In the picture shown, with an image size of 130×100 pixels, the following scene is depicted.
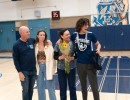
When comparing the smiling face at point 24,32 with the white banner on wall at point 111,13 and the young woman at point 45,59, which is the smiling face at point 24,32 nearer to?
the young woman at point 45,59

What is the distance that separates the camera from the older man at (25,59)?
4.08 meters

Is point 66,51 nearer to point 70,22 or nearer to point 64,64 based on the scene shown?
point 64,64

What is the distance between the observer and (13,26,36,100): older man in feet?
13.4

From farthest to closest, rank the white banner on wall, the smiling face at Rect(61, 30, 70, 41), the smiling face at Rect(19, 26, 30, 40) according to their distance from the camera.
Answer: the white banner on wall → the smiling face at Rect(61, 30, 70, 41) → the smiling face at Rect(19, 26, 30, 40)

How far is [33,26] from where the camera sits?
15477 millimetres

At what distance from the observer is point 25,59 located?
164 inches

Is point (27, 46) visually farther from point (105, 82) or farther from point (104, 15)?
point (104, 15)

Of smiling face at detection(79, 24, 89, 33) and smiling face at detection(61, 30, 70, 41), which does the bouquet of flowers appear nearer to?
smiling face at detection(61, 30, 70, 41)

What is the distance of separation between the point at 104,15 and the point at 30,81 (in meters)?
10.2

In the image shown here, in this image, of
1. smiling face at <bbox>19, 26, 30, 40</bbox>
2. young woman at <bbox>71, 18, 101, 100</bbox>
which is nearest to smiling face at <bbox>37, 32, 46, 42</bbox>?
smiling face at <bbox>19, 26, 30, 40</bbox>

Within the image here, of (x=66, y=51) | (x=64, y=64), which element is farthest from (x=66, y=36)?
(x=64, y=64)

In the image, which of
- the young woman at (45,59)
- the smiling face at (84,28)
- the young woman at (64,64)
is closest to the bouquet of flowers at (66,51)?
the young woman at (64,64)

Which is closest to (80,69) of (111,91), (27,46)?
(27,46)

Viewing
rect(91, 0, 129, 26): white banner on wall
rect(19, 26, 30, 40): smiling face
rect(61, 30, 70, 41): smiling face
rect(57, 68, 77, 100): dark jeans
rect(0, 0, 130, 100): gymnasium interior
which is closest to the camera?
rect(19, 26, 30, 40): smiling face
